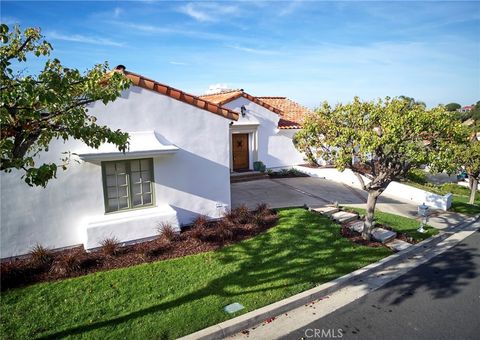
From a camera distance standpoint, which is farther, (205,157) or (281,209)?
(281,209)

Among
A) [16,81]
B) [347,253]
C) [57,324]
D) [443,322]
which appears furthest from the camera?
[347,253]

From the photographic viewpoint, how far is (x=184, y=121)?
10117 mm

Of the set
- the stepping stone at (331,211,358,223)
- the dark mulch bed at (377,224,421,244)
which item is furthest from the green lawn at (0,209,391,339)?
the stepping stone at (331,211,358,223)

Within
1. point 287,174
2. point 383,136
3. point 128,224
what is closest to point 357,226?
point 383,136

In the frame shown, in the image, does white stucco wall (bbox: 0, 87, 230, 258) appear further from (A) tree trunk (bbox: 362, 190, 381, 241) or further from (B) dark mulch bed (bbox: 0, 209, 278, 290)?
(A) tree trunk (bbox: 362, 190, 381, 241)

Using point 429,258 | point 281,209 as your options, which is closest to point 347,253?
point 429,258

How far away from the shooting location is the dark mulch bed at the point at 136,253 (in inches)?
283

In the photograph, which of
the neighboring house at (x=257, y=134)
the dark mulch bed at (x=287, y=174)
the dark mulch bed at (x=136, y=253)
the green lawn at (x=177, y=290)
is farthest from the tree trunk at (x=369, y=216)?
the neighboring house at (x=257, y=134)

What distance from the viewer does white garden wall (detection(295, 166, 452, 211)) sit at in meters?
15.3

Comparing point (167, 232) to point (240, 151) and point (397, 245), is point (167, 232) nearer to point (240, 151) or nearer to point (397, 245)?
point (397, 245)

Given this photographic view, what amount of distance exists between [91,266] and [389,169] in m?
8.58

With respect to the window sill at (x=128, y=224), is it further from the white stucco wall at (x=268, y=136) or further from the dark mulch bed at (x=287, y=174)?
the dark mulch bed at (x=287, y=174)

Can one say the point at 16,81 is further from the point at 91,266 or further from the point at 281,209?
the point at 281,209

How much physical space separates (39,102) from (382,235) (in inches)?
397
